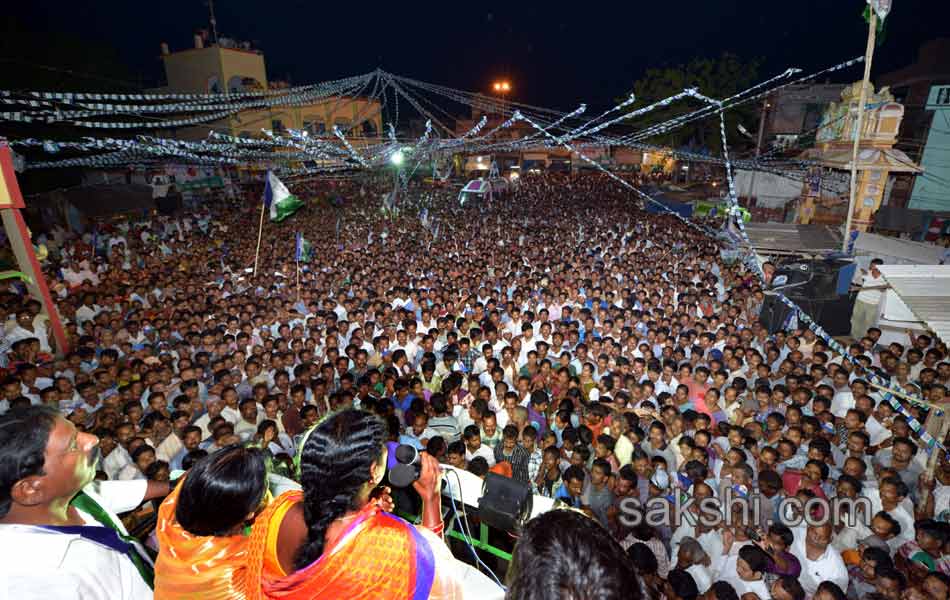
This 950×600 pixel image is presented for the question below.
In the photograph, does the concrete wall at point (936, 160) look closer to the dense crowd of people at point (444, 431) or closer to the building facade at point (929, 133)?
the building facade at point (929, 133)

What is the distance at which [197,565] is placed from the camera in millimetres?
1783

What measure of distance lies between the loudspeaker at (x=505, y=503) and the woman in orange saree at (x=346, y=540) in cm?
33

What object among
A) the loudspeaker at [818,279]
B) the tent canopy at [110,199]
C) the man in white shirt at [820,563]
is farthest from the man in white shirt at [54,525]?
the tent canopy at [110,199]

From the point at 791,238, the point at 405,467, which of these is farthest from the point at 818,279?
the point at 405,467

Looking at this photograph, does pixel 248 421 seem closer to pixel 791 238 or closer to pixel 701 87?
pixel 791 238

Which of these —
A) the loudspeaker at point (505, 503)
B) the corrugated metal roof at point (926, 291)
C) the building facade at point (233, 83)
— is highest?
the building facade at point (233, 83)

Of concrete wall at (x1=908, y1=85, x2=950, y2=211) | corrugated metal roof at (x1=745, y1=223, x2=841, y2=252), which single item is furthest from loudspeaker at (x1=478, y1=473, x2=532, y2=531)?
concrete wall at (x1=908, y1=85, x2=950, y2=211)

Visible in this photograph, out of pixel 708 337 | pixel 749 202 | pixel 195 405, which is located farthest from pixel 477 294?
pixel 749 202

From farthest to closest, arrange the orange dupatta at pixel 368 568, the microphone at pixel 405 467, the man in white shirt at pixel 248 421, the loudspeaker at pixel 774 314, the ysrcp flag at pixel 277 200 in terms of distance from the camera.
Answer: the ysrcp flag at pixel 277 200 → the loudspeaker at pixel 774 314 → the man in white shirt at pixel 248 421 → the microphone at pixel 405 467 → the orange dupatta at pixel 368 568

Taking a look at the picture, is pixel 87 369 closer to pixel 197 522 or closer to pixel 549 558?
pixel 197 522

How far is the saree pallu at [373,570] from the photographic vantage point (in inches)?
57.7

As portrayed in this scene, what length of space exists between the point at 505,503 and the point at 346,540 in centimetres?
70

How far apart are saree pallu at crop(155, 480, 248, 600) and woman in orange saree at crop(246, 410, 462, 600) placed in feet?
0.62

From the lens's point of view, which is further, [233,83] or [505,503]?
[233,83]
